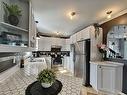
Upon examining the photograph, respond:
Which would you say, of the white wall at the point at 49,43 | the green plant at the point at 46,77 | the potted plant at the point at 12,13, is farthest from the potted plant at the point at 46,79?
the white wall at the point at 49,43

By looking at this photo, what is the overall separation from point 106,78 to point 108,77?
0.07 m

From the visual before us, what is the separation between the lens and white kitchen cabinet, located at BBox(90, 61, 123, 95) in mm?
3398

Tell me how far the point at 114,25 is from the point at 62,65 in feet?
18.0

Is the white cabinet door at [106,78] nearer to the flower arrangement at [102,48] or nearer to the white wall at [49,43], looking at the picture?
the flower arrangement at [102,48]

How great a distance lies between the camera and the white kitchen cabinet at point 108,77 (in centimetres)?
340

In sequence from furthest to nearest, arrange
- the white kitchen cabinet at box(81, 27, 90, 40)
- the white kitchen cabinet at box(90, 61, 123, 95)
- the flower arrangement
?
the white kitchen cabinet at box(81, 27, 90, 40), the flower arrangement, the white kitchen cabinet at box(90, 61, 123, 95)

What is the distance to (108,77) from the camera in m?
3.50

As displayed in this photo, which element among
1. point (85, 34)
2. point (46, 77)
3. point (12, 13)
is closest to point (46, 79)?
point (46, 77)

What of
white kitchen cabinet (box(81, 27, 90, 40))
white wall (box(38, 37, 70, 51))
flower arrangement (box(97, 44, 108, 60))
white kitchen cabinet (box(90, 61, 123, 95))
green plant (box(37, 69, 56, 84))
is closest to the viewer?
green plant (box(37, 69, 56, 84))

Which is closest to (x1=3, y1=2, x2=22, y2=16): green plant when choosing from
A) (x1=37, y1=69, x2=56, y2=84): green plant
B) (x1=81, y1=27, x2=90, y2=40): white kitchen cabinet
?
(x1=37, y1=69, x2=56, y2=84): green plant

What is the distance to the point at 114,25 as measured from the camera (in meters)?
4.05

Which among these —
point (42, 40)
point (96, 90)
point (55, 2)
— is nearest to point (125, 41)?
point (96, 90)

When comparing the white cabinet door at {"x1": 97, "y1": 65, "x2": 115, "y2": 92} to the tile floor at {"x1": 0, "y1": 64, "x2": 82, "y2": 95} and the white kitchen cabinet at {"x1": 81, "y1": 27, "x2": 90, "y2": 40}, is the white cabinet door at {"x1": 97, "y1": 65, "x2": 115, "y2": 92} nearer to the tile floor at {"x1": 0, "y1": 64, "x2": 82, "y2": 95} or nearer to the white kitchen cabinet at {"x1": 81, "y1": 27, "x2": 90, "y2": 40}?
the white kitchen cabinet at {"x1": 81, "y1": 27, "x2": 90, "y2": 40}

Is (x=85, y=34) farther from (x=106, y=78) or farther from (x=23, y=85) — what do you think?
(x=23, y=85)
